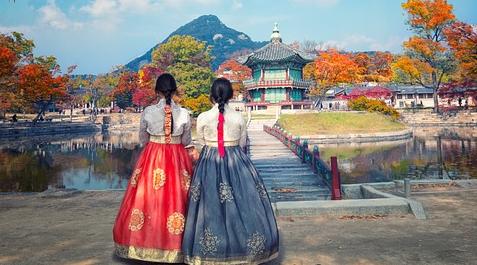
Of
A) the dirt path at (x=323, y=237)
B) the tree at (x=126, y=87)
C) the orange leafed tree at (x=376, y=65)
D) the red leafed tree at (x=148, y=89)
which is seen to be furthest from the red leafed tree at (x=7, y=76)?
the orange leafed tree at (x=376, y=65)

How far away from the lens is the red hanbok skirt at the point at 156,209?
12.6 ft

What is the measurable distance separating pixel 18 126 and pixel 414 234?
147ft

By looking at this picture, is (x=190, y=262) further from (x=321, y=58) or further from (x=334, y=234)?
(x=321, y=58)

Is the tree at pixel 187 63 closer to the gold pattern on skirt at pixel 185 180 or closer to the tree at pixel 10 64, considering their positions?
the tree at pixel 10 64

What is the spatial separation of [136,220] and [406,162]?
752 inches

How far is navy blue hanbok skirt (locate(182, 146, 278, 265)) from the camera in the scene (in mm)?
3646

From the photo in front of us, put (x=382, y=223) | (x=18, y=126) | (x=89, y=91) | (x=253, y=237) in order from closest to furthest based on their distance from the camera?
1. (x=253, y=237)
2. (x=382, y=223)
3. (x=18, y=126)
4. (x=89, y=91)

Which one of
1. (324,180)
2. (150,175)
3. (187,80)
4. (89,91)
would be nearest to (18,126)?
(187,80)

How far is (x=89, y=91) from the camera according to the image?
2945 inches

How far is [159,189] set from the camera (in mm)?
3943

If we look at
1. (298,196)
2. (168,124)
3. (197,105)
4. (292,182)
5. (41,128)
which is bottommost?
(298,196)

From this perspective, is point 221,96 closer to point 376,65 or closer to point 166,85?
point 166,85

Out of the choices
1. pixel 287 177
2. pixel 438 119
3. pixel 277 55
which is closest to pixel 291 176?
pixel 287 177

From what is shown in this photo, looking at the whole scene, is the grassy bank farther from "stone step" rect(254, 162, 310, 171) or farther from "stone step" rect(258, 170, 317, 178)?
"stone step" rect(258, 170, 317, 178)
